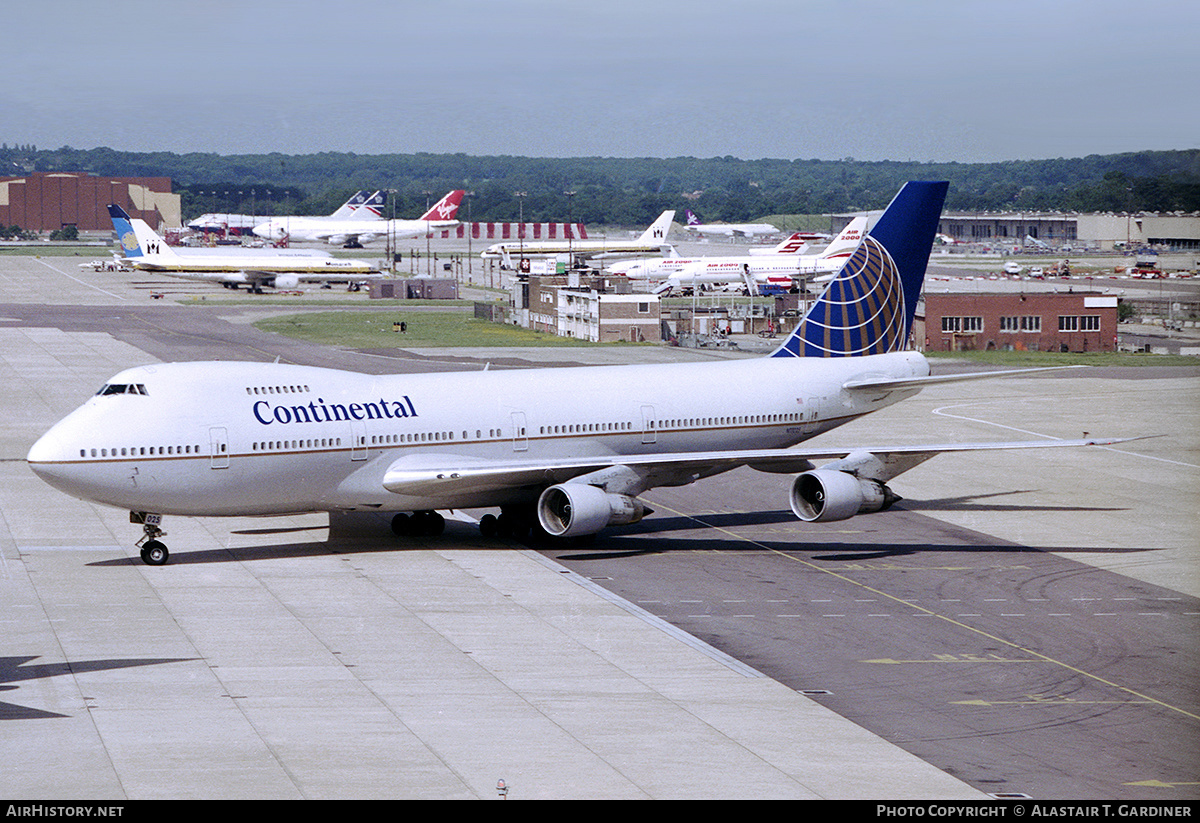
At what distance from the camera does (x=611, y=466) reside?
135 feet

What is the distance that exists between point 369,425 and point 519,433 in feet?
15.7

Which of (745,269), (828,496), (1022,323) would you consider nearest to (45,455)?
(828,496)

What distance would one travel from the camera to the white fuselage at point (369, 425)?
36.9 metres

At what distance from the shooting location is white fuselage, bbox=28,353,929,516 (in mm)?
36906

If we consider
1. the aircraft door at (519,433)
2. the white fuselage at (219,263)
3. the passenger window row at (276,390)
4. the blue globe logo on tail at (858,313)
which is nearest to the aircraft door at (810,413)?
the blue globe logo on tail at (858,313)

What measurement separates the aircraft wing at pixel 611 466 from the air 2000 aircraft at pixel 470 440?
7cm

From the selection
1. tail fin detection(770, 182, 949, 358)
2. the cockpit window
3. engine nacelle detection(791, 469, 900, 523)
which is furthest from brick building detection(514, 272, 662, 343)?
the cockpit window

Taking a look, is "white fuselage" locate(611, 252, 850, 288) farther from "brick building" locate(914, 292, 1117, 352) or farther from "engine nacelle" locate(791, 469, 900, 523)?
"engine nacelle" locate(791, 469, 900, 523)

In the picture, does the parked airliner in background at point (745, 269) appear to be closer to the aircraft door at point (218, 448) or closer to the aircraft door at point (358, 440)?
the aircraft door at point (358, 440)

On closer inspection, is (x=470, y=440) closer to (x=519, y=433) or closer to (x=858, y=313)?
(x=519, y=433)

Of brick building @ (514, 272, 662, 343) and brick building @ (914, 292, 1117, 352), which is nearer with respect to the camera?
brick building @ (914, 292, 1117, 352)

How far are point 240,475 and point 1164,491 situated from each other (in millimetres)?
34731

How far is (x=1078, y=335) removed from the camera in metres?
117

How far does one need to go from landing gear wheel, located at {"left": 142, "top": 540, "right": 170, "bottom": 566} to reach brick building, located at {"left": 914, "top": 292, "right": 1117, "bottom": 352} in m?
85.7
